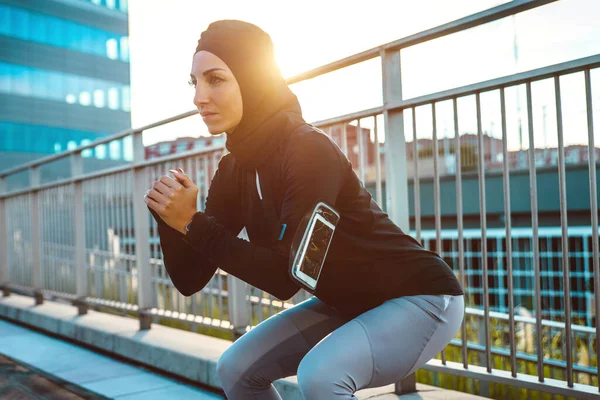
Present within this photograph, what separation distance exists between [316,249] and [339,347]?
0.26 metres

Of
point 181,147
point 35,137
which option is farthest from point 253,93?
point 35,137

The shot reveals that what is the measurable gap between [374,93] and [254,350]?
4.77 feet

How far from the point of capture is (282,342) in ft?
6.26

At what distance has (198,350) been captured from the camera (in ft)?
12.8

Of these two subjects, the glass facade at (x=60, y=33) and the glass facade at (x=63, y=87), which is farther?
the glass facade at (x=60, y=33)

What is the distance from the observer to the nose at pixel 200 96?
72.9 inches

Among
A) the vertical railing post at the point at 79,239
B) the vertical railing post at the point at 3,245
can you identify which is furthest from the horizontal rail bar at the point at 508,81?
the vertical railing post at the point at 3,245

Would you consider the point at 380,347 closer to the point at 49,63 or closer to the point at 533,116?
the point at 533,116

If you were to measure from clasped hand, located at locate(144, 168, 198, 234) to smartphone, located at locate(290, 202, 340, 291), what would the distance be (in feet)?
1.13

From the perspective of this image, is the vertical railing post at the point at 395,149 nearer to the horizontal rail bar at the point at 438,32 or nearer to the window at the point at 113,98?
the horizontal rail bar at the point at 438,32

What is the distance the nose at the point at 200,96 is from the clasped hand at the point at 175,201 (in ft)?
0.87

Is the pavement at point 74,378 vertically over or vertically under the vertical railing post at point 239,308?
under

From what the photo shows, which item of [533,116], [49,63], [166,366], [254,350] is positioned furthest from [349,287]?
[49,63]

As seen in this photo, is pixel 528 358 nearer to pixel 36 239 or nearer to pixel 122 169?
pixel 122 169
